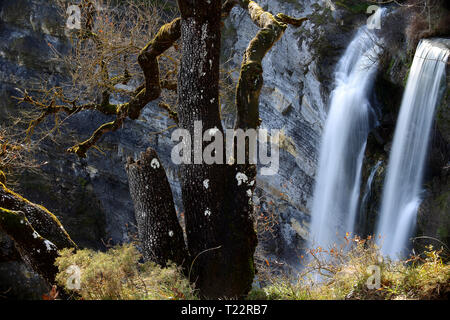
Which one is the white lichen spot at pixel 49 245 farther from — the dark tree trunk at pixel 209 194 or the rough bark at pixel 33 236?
the dark tree trunk at pixel 209 194

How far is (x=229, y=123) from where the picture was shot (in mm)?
15484

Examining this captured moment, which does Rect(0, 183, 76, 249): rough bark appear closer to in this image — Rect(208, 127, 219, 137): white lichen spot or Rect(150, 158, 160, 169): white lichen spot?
Rect(150, 158, 160, 169): white lichen spot

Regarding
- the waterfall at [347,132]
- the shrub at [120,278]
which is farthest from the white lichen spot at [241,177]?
the waterfall at [347,132]

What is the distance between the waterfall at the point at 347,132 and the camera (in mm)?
11930

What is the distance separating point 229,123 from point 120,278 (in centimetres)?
1206

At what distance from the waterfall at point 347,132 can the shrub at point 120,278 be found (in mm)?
8247

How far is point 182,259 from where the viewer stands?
4.43 meters

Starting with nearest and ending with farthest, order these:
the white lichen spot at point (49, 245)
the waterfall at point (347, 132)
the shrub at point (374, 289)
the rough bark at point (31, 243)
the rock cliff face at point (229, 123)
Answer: the shrub at point (374, 289)
the rough bark at point (31, 243)
the white lichen spot at point (49, 245)
the waterfall at point (347, 132)
the rock cliff face at point (229, 123)

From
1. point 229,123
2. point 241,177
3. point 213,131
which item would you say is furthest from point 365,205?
point 213,131

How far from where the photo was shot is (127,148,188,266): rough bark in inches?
175

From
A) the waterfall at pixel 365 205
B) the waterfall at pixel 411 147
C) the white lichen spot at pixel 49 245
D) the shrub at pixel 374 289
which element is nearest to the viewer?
the shrub at pixel 374 289

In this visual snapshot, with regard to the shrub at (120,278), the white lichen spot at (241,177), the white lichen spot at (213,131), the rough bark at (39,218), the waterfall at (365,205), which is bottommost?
the waterfall at (365,205)

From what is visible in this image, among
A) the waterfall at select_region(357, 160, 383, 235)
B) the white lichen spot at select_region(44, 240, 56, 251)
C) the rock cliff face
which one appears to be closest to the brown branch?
the white lichen spot at select_region(44, 240, 56, 251)

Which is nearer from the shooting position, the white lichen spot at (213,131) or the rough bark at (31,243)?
the rough bark at (31,243)
